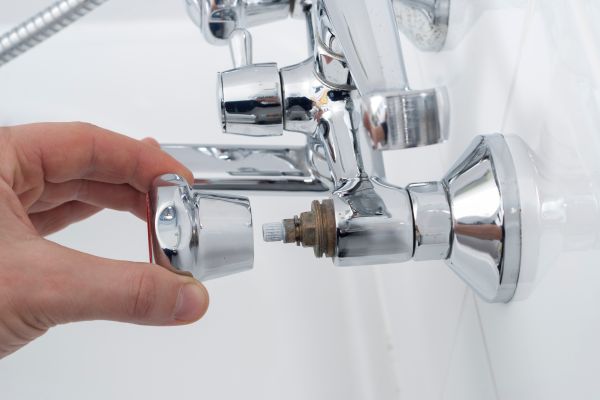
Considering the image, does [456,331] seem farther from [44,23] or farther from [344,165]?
[44,23]

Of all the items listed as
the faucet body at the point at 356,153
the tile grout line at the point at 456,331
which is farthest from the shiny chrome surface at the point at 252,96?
the tile grout line at the point at 456,331

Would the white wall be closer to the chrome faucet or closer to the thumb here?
the chrome faucet

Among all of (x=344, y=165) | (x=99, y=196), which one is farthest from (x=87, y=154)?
(x=344, y=165)

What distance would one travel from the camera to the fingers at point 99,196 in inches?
15.1

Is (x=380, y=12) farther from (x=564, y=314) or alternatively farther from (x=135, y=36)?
(x=135, y=36)

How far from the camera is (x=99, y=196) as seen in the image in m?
0.39

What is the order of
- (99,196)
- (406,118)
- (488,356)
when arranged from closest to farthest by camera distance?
(406,118)
(488,356)
(99,196)

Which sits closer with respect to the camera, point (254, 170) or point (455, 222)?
point (455, 222)

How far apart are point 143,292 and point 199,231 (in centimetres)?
3

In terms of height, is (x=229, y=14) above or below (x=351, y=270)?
above

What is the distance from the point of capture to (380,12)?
20cm

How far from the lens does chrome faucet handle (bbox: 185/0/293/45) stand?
324 mm

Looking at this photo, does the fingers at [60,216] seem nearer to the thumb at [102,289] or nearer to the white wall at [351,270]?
the white wall at [351,270]

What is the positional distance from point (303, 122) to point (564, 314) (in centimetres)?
13
